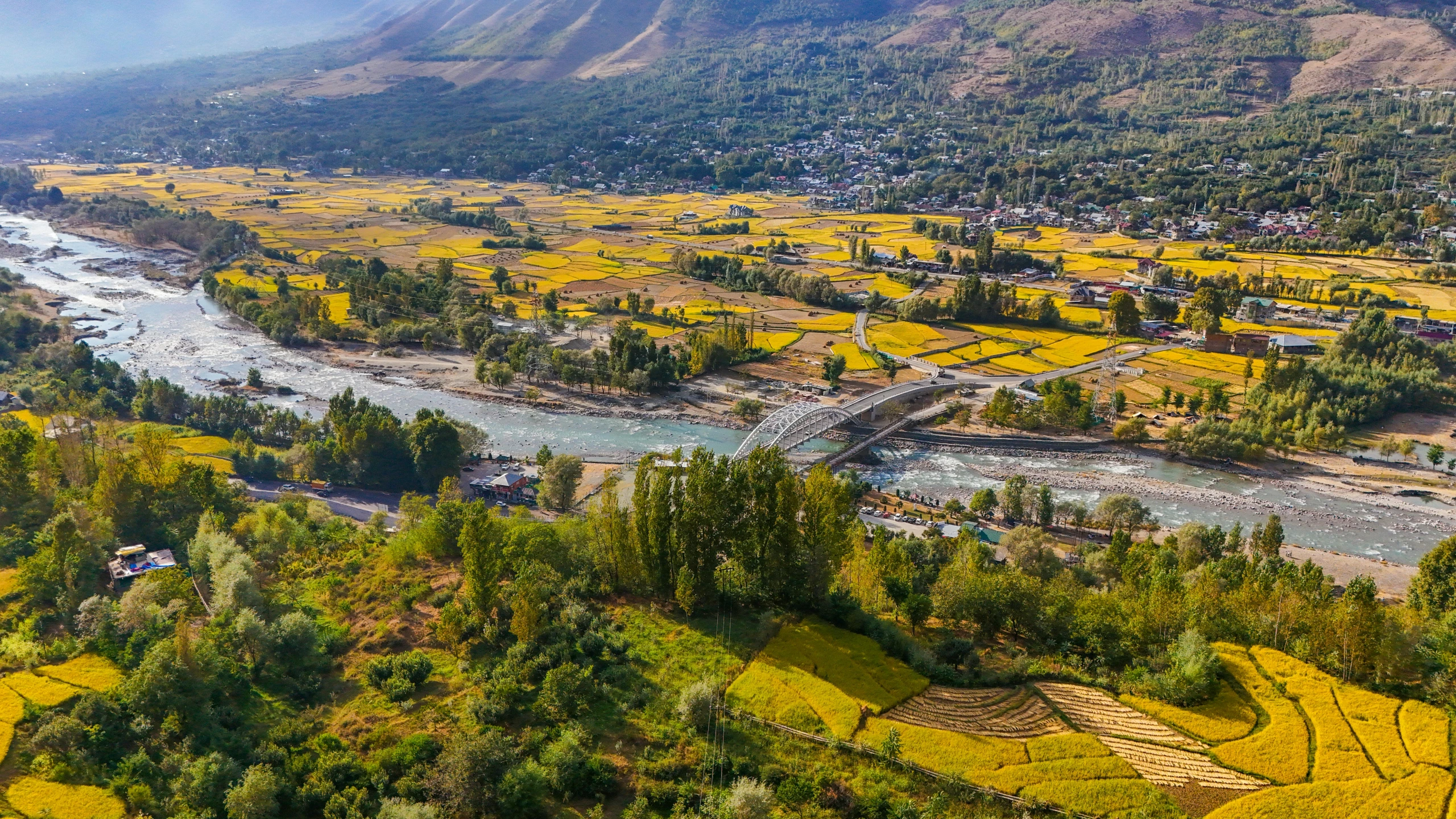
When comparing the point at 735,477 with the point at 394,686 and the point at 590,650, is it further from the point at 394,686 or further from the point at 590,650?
the point at 394,686

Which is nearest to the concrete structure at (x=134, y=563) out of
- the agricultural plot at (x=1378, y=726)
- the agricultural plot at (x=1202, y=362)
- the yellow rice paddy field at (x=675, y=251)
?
the agricultural plot at (x=1378, y=726)

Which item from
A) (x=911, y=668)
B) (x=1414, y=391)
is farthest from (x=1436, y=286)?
(x=911, y=668)

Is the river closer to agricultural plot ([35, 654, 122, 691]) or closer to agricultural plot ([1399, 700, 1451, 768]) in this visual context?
agricultural plot ([1399, 700, 1451, 768])

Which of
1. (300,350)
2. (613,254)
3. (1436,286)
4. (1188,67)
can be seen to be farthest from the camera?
(1188,67)

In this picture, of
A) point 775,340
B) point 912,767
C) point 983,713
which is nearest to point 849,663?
point 983,713

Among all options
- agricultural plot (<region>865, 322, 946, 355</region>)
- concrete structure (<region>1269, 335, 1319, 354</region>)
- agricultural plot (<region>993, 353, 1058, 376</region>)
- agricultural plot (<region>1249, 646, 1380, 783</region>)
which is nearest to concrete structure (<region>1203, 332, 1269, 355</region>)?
concrete structure (<region>1269, 335, 1319, 354</region>)

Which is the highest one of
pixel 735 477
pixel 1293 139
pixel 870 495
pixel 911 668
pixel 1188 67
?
pixel 1188 67

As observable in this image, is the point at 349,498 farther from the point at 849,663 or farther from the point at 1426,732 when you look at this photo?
the point at 1426,732
